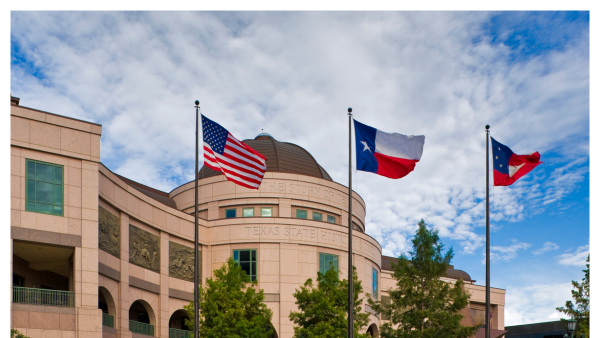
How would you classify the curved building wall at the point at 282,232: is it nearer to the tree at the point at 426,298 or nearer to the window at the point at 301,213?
the window at the point at 301,213

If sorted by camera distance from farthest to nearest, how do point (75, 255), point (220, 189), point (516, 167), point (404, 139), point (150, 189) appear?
point (150, 189) < point (220, 189) < point (75, 255) < point (516, 167) < point (404, 139)

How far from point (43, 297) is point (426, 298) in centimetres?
1985

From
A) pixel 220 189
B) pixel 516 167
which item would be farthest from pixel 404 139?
pixel 220 189

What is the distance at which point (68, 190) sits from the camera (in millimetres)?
29953

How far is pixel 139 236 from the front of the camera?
3978 cm

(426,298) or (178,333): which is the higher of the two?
(426,298)

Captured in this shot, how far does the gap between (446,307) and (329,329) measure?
665cm

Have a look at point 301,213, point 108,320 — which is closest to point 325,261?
point 301,213

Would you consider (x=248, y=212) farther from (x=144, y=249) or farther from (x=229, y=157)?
(x=229, y=157)

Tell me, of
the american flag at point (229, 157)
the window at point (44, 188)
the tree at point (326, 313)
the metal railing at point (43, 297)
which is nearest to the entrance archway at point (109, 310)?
the metal railing at point (43, 297)

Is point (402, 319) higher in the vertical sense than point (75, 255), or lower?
lower

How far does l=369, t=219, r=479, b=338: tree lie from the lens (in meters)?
34.7

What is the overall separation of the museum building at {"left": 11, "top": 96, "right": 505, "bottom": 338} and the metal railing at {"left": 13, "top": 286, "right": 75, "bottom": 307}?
0.21 feet

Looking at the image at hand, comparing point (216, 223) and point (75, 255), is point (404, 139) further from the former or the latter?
point (216, 223)
